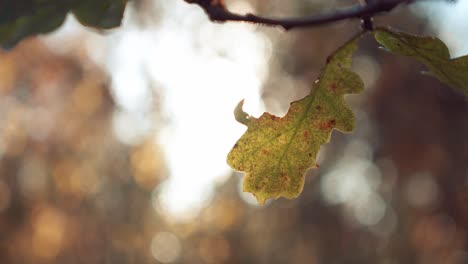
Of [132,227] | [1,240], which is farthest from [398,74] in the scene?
[1,240]

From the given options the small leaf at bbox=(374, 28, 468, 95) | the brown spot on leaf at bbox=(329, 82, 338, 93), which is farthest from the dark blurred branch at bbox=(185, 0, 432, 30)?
the brown spot on leaf at bbox=(329, 82, 338, 93)

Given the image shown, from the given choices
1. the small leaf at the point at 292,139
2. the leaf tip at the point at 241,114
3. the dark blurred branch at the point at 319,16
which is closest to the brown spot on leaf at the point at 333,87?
the small leaf at the point at 292,139

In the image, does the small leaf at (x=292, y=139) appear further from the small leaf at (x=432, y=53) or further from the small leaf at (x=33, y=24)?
the small leaf at (x=33, y=24)

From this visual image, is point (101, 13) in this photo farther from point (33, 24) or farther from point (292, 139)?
point (292, 139)

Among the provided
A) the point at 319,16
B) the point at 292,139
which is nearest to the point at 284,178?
the point at 292,139

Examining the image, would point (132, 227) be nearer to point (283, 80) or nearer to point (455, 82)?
point (283, 80)

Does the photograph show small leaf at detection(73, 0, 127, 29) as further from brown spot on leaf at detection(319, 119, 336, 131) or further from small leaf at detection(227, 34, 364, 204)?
brown spot on leaf at detection(319, 119, 336, 131)
